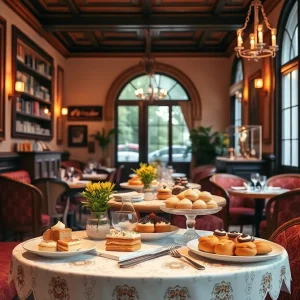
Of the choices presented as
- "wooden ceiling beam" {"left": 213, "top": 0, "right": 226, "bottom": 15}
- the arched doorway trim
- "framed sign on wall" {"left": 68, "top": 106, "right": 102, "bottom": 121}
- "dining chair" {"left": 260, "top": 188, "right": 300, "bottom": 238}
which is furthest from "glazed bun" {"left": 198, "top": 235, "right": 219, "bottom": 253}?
"framed sign on wall" {"left": 68, "top": 106, "right": 102, "bottom": 121}

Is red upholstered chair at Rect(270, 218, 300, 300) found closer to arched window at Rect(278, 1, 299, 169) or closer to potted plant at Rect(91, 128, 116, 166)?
arched window at Rect(278, 1, 299, 169)

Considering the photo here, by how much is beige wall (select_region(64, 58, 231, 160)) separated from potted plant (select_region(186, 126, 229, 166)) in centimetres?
105

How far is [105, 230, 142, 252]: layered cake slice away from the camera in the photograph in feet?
6.59

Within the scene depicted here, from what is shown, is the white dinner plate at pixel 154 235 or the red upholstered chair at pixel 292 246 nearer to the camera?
the red upholstered chair at pixel 292 246

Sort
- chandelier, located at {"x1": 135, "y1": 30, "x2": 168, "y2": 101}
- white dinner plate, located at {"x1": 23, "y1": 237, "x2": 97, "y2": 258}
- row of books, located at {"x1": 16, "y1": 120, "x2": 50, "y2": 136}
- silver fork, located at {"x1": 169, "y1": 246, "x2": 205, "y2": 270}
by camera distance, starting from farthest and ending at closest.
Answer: chandelier, located at {"x1": 135, "y1": 30, "x2": 168, "y2": 101} < row of books, located at {"x1": 16, "y1": 120, "x2": 50, "y2": 136} < white dinner plate, located at {"x1": 23, "y1": 237, "x2": 97, "y2": 258} < silver fork, located at {"x1": 169, "y1": 246, "x2": 205, "y2": 270}

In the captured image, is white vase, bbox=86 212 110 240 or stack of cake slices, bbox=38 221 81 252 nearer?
stack of cake slices, bbox=38 221 81 252

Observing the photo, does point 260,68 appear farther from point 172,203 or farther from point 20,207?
point 172,203

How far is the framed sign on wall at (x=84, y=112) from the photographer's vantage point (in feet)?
40.2

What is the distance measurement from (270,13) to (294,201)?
5218mm

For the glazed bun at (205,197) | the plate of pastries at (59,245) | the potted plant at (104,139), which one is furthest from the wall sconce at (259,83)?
the plate of pastries at (59,245)

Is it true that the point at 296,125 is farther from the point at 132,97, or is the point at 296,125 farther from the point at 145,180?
the point at 132,97

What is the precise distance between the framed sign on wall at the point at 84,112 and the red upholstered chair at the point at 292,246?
10329 millimetres

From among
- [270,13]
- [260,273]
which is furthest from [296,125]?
[260,273]

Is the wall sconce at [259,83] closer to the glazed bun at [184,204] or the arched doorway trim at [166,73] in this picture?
the arched doorway trim at [166,73]
